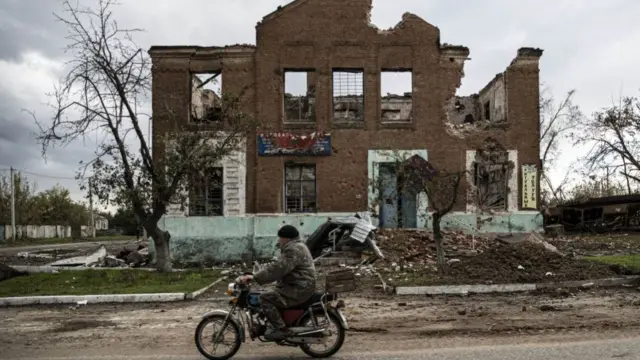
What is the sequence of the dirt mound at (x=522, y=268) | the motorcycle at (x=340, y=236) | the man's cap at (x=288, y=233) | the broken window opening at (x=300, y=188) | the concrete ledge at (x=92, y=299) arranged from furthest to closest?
the broken window opening at (x=300, y=188) < the motorcycle at (x=340, y=236) < the dirt mound at (x=522, y=268) < the concrete ledge at (x=92, y=299) < the man's cap at (x=288, y=233)

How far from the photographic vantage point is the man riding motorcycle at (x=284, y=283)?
24.6 feet

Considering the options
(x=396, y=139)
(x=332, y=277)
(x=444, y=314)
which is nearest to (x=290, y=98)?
(x=396, y=139)

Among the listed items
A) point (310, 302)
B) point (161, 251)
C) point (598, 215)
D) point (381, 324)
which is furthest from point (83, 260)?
point (598, 215)

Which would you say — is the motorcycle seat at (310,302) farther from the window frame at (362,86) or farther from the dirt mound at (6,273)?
the window frame at (362,86)

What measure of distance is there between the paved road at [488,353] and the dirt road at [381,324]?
0.30ft

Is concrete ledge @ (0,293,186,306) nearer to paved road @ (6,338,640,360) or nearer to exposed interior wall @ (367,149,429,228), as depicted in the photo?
paved road @ (6,338,640,360)

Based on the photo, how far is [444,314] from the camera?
11117mm

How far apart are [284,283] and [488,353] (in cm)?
262

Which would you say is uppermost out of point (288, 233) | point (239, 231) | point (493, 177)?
point (493, 177)

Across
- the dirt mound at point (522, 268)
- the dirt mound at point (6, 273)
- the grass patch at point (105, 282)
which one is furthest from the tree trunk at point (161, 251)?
the dirt mound at point (522, 268)

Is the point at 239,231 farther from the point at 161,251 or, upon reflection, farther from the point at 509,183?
the point at 509,183

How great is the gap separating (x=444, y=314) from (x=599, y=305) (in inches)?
124

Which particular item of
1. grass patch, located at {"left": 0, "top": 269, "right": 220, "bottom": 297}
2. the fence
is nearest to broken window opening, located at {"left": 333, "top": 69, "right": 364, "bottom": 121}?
grass patch, located at {"left": 0, "top": 269, "right": 220, "bottom": 297}

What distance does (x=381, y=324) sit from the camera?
10.1m
